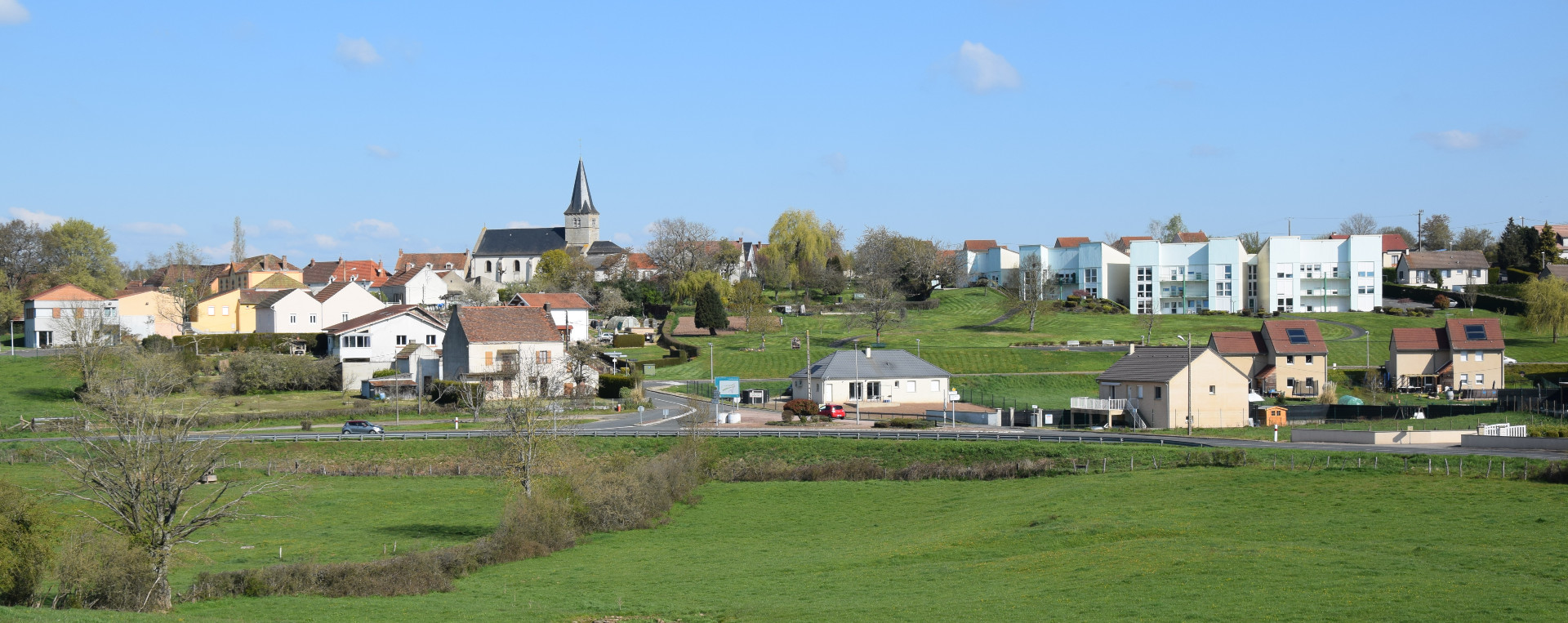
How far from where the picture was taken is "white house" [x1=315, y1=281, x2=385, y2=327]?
3430 inches

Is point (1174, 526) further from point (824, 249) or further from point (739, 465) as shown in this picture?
point (824, 249)

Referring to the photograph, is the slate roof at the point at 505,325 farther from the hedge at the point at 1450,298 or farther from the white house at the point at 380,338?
the hedge at the point at 1450,298

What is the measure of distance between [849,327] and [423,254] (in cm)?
8075

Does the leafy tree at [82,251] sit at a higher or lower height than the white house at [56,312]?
higher

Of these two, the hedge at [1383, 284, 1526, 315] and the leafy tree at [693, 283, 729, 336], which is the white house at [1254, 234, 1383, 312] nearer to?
the hedge at [1383, 284, 1526, 315]

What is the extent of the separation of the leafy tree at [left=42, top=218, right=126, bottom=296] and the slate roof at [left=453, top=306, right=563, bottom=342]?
58631 millimetres

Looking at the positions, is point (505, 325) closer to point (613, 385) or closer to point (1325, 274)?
point (613, 385)

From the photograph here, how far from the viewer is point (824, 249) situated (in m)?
129

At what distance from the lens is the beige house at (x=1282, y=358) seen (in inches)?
2813

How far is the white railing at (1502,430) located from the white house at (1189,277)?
69.7 meters

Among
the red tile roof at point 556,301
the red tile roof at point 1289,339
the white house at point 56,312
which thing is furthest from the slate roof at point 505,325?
the red tile roof at point 1289,339

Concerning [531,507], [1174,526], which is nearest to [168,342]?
[531,507]

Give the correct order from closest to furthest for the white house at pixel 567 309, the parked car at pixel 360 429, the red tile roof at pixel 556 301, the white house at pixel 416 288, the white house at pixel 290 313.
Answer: the parked car at pixel 360 429, the white house at pixel 290 313, the white house at pixel 567 309, the red tile roof at pixel 556 301, the white house at pixel 416 288

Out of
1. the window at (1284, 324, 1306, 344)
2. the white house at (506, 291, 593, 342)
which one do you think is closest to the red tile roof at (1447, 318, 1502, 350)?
the window at (1284, 324, 1306, 344)
